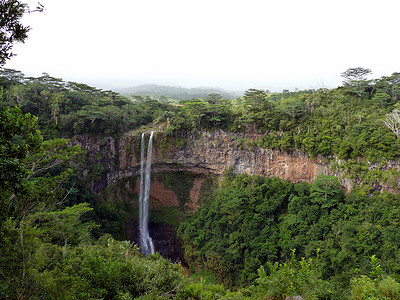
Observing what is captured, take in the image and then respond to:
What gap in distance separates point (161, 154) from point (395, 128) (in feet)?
61.0

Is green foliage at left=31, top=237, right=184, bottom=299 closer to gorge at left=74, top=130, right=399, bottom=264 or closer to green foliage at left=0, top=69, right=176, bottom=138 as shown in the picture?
gorge at left=74, top=130, right=399, bottom=264

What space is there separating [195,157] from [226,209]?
21.5ft

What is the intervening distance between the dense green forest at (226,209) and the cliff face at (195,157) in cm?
82

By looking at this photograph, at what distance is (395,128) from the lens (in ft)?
49.9

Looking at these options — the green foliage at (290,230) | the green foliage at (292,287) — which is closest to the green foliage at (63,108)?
the green foliage at (290,230)

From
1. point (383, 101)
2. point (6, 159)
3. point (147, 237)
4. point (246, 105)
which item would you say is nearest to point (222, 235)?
point (147, 237)

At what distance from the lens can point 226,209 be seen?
816 inches

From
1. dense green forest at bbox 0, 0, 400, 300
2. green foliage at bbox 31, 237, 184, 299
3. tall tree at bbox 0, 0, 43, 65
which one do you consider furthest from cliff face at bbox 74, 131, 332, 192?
tall tree at bbox 0, 0, 43, 65

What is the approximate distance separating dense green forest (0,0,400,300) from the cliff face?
82 cm

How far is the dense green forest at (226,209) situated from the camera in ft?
23.1

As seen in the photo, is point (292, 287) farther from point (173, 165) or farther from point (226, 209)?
point (173, 165)

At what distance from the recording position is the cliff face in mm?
21844

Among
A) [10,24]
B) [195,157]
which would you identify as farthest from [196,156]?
[10,24]

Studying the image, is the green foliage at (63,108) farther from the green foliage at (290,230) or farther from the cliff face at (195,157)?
the green foliage at (290,230)
